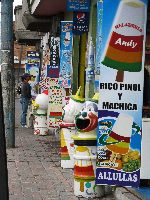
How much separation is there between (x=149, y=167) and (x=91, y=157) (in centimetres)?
78

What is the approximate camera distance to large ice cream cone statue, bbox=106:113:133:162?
19.2 feet

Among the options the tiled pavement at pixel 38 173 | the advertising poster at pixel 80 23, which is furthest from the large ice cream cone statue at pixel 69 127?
the advertising poster at pixel 80 23

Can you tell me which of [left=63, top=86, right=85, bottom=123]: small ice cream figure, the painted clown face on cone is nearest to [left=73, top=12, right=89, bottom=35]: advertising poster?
[left=63, top=86, right=85, bottom=123]: small ice cream figure

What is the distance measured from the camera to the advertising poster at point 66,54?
40.2 ft

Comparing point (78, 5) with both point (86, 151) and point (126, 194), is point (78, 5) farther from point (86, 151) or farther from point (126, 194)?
point (126, 194)

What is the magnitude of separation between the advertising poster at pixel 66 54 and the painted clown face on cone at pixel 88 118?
224 inches

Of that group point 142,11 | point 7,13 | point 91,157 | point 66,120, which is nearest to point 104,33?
point 142,11

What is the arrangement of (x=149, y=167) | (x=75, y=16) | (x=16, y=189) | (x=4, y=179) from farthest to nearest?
(x=75, y=16), (x=16, y=189), (x=149, y=167), (x=4, y=179)

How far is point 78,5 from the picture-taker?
10242mm

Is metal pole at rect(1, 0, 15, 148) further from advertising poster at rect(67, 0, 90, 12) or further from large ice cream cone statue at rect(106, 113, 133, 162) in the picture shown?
large ice cream cone statue at rect(106, 113, 133, 162)

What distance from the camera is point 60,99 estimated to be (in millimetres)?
13023

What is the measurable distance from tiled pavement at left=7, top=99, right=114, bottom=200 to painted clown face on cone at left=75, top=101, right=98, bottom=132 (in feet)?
3.27

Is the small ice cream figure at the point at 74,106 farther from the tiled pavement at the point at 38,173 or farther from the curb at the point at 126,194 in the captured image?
the curb at the point at 126,194

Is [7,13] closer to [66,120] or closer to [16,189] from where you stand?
[66,120]
